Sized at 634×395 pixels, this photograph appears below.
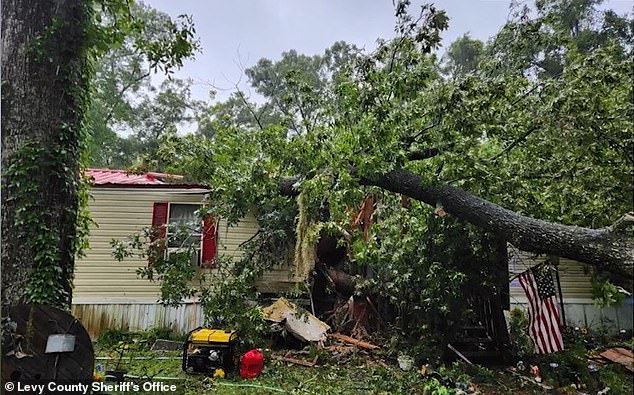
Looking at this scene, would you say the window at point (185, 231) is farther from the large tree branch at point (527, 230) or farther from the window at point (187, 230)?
the large tree branch at point (527, 230)

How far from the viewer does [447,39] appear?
9.82 feet

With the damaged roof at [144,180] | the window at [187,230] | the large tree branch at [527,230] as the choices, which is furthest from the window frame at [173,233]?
the large tree branch at [527,230]

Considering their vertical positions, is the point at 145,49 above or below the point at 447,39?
below

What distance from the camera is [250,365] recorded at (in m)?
3.14

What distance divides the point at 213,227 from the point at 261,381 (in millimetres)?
1690

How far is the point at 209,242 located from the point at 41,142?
7.34 feet

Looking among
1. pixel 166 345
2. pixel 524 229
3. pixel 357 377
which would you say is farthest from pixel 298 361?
pixel 524 229

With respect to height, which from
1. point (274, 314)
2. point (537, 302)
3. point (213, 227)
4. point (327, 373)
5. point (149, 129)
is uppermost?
point (149, 129)

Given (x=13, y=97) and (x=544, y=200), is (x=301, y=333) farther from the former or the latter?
(x=13, y=97)

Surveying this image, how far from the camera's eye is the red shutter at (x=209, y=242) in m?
4.00

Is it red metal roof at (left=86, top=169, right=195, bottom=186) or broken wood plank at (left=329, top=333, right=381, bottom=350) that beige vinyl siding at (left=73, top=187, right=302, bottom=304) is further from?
broken wood plank at (left=329, top=333, right=381, bottom=350)

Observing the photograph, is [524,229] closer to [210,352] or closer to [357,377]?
[357,377]

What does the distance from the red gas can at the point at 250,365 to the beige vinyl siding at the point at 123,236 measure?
3.95ft

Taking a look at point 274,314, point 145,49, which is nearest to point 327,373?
point 274,314
